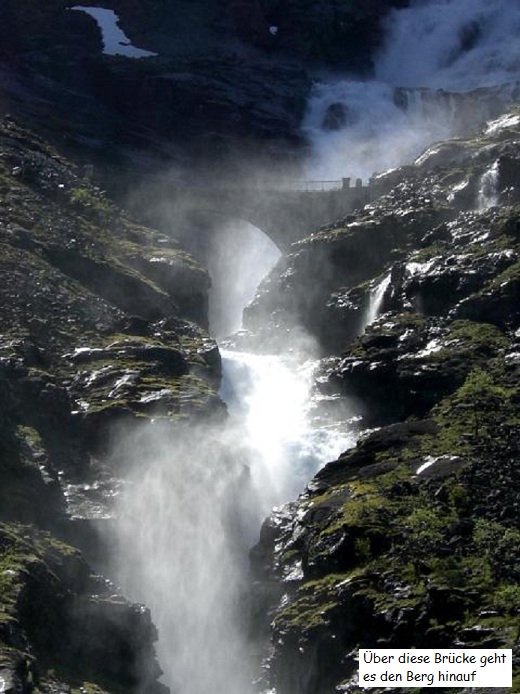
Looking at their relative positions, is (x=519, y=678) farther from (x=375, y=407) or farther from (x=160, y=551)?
(x=375, y=407)

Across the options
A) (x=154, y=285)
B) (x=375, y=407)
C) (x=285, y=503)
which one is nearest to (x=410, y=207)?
(x=154, y=285)

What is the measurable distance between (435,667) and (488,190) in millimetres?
61296

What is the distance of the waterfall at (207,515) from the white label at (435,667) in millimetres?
11556

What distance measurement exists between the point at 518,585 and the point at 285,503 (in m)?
24.6

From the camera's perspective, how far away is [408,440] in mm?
86438

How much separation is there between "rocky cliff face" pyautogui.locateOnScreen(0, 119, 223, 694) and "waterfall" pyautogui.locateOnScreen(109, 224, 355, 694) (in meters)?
2.05

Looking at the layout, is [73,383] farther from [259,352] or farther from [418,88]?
[418,88]

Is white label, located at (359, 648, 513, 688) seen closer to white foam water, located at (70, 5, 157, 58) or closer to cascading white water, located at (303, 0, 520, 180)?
cascading white water, located at (303, 0, 520, 180)

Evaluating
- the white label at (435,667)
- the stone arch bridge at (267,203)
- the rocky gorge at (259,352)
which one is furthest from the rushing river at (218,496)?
the white label at (435,667)

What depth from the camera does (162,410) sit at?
96.6 meters

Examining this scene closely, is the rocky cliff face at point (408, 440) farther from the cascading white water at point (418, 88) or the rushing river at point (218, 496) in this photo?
the cascading white water at point (418, 88)

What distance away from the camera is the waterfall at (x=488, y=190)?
4722 inches

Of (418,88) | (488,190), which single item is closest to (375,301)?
(488,190)

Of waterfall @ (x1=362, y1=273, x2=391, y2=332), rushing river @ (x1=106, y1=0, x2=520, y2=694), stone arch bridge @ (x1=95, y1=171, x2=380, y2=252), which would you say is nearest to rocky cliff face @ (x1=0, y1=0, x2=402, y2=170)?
stone arch bridge @ (x1=95, y1=171, x2=380, y2=252)
